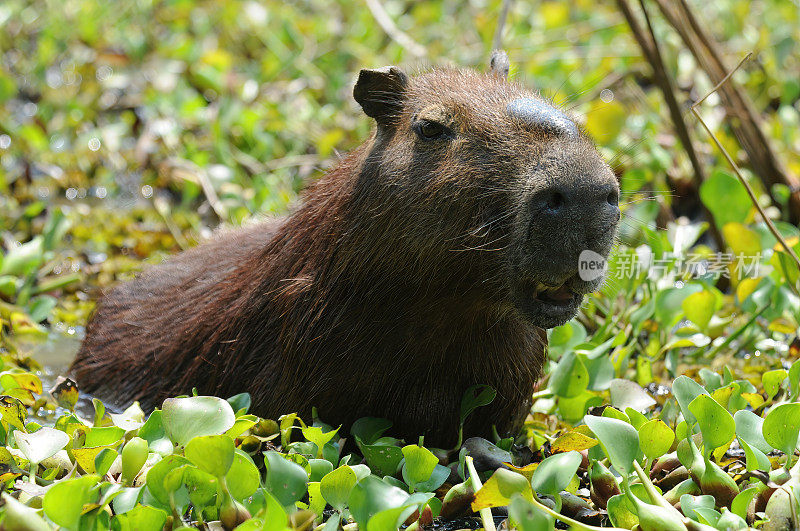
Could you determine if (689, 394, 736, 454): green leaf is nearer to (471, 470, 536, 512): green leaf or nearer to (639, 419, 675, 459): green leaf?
(639, 419, 675, 459): green leaf

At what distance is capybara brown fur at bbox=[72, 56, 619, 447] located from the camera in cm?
299

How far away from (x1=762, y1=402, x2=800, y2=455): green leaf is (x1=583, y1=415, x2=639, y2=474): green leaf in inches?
15.7

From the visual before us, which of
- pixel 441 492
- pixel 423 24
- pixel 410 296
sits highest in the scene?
pixel 423 24

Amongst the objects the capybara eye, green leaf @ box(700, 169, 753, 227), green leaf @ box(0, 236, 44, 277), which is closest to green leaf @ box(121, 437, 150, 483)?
the capybara eye

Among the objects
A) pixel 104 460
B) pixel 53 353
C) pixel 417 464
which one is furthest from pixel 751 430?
pixel 53 353

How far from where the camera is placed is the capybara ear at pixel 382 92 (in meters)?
3.40

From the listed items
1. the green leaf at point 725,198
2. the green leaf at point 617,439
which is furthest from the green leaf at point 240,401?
the green leaf at point 725,198

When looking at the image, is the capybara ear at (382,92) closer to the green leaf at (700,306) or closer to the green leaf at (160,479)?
the green leaf at (160,479)

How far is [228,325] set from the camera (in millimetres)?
3686

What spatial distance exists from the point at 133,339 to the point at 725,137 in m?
3.90

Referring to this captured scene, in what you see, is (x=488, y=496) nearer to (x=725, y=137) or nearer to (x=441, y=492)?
(x=441, y=492)

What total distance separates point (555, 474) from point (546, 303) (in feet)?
1.79

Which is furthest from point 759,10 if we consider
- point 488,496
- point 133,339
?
point 488,496

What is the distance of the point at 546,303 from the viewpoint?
3082 millimetres
